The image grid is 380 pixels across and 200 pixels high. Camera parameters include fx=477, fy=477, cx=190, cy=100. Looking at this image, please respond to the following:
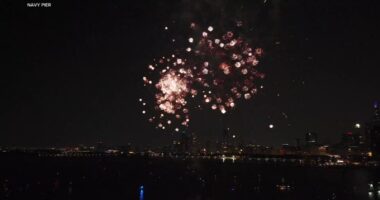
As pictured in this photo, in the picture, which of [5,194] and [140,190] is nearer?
[5,194]

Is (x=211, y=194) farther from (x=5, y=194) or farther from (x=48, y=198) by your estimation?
(x=5, y=194)

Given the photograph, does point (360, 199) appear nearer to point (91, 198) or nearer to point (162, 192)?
point (162, 192)

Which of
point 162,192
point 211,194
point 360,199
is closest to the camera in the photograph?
point 360,199

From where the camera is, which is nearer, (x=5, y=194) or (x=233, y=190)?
(x=5, y=194)

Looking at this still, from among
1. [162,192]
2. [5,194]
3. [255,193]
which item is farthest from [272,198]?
[5,194]

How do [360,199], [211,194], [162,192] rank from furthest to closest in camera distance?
[162,192], [211,194], [360,199]

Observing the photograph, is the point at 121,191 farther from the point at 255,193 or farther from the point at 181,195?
the point at 255,193

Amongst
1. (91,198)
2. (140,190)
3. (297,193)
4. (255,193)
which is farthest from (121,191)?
(297,193)

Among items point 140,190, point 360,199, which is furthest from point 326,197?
point 140,190
